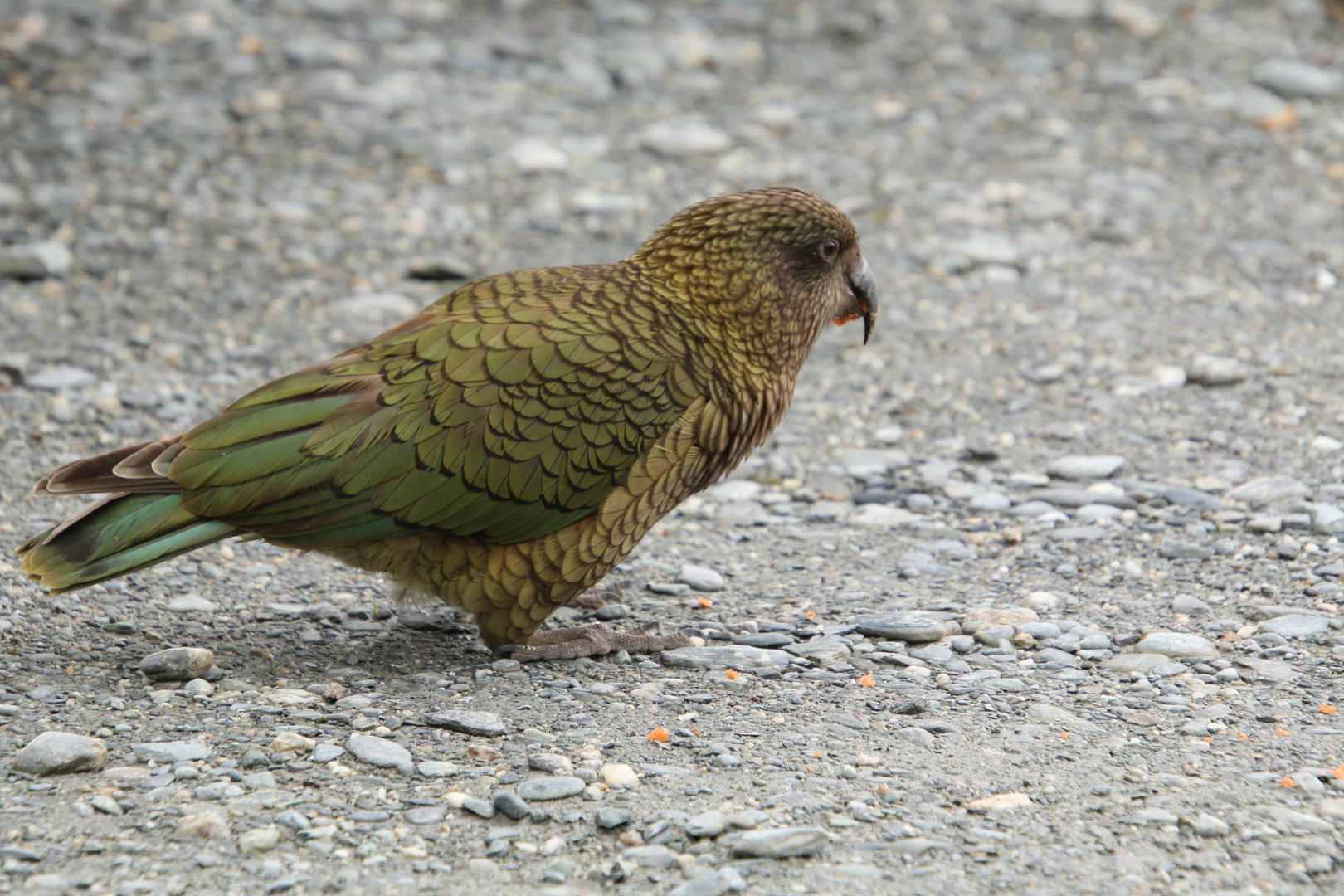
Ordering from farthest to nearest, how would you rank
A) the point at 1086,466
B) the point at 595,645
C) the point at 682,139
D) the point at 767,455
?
the point at 682,139 → the point at 767,455 → the point at 1086,466 → the point at 595,645

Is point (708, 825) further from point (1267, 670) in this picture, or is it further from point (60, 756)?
point (1267, 670)

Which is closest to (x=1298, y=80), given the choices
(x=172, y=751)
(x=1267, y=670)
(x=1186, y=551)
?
(x=1186, y=551)

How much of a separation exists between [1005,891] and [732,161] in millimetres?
6809

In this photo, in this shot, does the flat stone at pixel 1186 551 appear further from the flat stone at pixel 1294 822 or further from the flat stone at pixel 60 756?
the flat stone at pixel 60 756

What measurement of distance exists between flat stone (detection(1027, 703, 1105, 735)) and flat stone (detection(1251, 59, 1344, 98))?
7.82 metres

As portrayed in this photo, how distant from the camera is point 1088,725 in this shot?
4070mm

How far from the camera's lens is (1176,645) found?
14.8 feet

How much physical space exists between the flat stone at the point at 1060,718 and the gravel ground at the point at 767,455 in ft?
0.17

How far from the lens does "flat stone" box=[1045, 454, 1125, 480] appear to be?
6027 mm

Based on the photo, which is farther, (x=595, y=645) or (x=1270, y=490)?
(x=1270, y=490)

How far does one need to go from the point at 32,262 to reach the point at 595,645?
178 inches

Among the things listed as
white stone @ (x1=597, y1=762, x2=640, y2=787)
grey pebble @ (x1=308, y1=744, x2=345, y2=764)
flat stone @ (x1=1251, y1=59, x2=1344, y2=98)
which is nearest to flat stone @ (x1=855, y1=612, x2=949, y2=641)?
white stone @ (x1=597, y1=762, x2=640, y2=787)

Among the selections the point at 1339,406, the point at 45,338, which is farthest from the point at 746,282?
the point at 45,338

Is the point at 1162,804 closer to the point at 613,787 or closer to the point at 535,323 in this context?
the point at 613,787
